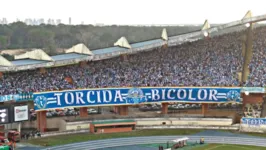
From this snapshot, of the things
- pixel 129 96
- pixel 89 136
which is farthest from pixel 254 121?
pixel 89 136

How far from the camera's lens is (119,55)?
5419 centimetres

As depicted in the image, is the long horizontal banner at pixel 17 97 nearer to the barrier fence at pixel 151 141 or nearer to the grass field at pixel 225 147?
the barrier fence at pixel 151 141

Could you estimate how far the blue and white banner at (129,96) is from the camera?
142 ft

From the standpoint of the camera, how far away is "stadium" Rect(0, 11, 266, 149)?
143 ft

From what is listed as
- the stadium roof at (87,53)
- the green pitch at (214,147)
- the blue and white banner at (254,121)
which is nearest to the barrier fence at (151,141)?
the green pitch at (214,147)

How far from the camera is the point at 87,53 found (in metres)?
50.5

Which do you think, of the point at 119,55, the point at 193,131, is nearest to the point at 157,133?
the point at 193,131

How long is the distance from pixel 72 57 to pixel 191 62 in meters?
17.3

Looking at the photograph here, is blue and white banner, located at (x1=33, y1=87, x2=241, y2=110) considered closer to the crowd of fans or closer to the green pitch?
the crowd of fans

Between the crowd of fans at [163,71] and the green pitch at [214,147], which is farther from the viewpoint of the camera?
the crowd of fans at [163,71]

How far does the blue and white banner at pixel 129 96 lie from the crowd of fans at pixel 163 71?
8.38ft

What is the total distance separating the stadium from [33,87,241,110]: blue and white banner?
0.11m

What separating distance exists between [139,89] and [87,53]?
8752 mm

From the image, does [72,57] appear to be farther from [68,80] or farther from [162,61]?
[162,61]
